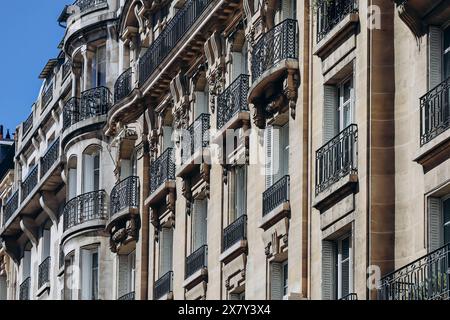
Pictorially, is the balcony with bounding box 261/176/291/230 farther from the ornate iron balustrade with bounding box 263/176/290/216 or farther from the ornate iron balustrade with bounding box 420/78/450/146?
the ornate iron balustrade with bounding box 420/78/450/146

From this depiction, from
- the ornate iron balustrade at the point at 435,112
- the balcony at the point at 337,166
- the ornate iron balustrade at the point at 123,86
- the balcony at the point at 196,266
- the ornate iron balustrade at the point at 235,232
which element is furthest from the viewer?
the ornate iron balustrade at the point at 123,86

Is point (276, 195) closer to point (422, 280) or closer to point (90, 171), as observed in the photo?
point (422, 280)

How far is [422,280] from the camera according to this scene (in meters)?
30.0

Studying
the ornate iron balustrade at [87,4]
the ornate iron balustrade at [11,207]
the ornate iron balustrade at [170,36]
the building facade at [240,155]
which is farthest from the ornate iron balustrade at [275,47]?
the ornate iron balustrade at [11,207]

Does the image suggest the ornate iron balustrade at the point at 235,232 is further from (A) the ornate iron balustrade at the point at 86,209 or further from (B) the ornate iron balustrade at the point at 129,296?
(A) the ornate iron balustrade at the point at 86,209

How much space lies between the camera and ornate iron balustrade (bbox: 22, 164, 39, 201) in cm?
6068

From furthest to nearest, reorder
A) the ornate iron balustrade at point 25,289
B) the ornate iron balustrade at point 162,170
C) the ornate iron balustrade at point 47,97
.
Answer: the ornate iron balustrade at point 25,289
the ornate iron balustrade at point 47,97
the ornate iron balustrade at point 162,170

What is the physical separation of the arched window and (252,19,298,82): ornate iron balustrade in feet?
44.1

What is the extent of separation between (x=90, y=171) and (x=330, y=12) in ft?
58.9

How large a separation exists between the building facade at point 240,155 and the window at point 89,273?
0.06 m

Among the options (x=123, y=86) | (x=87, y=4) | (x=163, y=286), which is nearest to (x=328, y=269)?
(x=163, y=286)

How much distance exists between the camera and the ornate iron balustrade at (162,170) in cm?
4597
